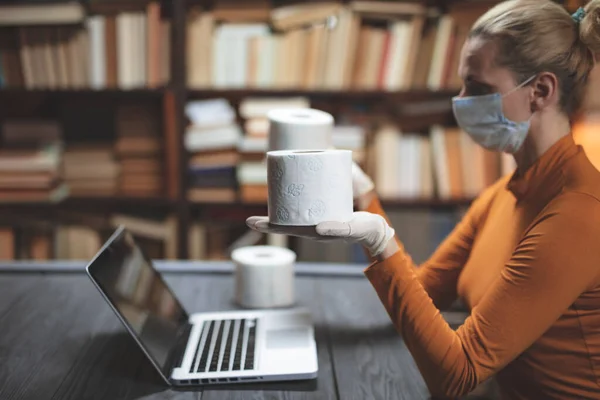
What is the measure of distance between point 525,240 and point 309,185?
368 millimetres

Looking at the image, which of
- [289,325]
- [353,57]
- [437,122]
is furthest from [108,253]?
[437,122]

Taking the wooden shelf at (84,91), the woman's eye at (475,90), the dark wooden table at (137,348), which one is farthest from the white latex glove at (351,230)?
the wooden shelf at (84,91)

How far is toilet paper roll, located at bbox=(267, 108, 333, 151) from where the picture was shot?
1140 millimetres

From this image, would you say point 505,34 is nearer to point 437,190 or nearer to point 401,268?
point 401,268

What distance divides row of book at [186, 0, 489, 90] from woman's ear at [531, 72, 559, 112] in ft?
5.17

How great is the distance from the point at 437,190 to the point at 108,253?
74.2 inches

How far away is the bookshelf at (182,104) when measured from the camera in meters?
2.64

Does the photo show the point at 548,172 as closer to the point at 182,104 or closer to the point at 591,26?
the point at 591,26

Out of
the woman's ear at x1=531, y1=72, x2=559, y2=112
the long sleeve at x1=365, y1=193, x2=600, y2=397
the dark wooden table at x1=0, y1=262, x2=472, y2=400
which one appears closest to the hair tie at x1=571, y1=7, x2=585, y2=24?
the woman's ear at x1=531, y1=72, x2=559, y2=112

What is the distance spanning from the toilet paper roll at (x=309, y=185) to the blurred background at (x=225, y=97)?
1.73m

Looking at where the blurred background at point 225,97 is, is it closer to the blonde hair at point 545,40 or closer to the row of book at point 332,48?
the row of book at point 332,48

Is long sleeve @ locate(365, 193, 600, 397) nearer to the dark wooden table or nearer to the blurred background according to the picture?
the dark wooden table

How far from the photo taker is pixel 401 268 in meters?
1.00

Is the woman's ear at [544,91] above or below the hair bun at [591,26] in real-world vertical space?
below
